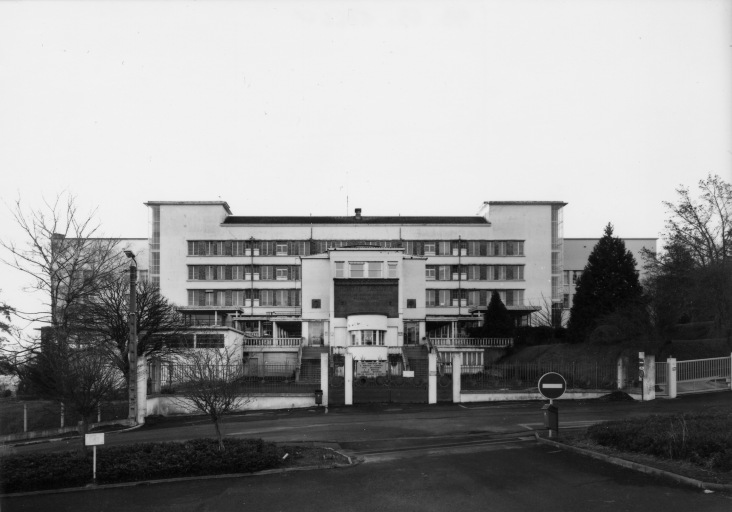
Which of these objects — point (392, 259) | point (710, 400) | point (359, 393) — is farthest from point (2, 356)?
point (392, 259)

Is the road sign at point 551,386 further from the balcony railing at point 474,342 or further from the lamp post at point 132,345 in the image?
the balcony railing at point 474,342

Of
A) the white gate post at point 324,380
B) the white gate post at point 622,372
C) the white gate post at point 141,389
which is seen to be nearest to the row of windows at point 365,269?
the white gate post at point 324,380

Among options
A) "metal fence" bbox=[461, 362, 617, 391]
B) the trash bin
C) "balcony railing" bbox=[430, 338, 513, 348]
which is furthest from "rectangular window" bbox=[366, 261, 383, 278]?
the trash bin

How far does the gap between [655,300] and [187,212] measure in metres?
52.5

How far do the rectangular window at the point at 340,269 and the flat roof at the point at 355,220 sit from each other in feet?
59.3

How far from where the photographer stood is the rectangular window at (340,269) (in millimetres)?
58312

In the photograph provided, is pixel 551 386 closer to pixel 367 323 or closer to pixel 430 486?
pixel 430 486

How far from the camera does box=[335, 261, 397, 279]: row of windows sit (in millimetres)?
58094

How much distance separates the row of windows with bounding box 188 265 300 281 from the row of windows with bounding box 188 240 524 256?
1432mm

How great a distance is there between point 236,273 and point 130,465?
61.4 meters

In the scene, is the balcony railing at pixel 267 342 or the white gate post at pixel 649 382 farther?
the balcony railing at pixel 267 342

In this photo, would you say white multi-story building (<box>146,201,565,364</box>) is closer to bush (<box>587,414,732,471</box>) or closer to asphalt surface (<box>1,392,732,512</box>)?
asphalt surface (<box>1,392,732,512</box>)

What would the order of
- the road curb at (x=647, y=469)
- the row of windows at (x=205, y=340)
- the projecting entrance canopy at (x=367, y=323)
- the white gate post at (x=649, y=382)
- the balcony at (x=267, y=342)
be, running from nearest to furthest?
1. the road curb at (x=647, y=469)
2. the white gate post at (x=649, y=382)
3. the row of windows at (x=205, y=340)
4. the balcony at (x=267, y=342)
5. the projecting entrance canopy at (x=367, y=323)

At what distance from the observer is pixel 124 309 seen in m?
32.8
